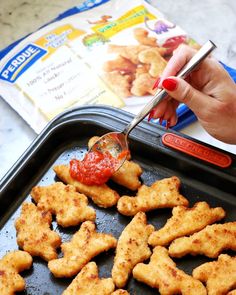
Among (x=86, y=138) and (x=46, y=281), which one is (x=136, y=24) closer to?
(x=86, y=138)

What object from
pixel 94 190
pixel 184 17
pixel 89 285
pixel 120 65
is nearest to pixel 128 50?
pixel 120 65

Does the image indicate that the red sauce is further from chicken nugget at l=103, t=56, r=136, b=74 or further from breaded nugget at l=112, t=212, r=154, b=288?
chicken nugget at l=103, t=56, r=136, b=74

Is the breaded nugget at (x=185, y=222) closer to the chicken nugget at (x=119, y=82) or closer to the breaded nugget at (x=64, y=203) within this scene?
the breaded nugget at (x=64, y=203)

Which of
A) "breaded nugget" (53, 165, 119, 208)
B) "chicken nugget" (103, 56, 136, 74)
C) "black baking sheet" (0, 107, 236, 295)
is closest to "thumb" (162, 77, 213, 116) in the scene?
"black baking sheet" (0, 107, 236, 295)

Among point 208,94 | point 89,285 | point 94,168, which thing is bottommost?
point 89,285

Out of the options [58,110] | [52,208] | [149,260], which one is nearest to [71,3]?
[58,110]

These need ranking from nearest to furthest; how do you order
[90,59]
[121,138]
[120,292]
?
[120,292]
[121,138]
[90,59]

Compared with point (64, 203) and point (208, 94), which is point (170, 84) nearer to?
point (208, 94)
